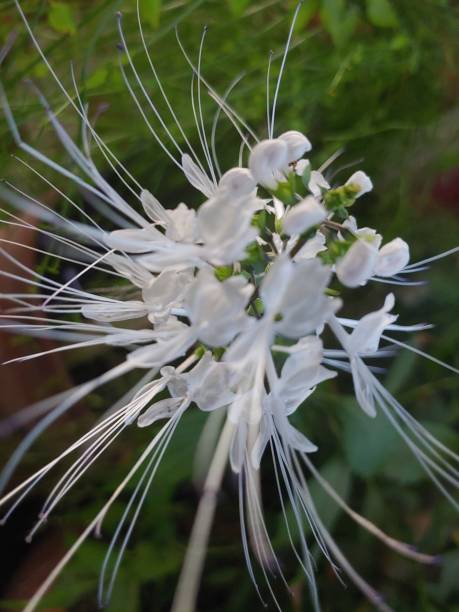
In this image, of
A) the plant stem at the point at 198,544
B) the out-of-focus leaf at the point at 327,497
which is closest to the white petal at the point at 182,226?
the plant stem at the point at 198,544

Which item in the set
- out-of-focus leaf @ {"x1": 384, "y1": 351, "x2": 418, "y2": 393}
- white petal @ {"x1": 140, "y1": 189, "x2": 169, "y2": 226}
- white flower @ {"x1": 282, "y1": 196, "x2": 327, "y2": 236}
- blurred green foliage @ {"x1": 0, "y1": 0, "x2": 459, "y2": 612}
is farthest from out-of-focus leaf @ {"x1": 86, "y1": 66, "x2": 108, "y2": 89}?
out-of-focus leaf @ {"x1": 384, "y1": 351, "x2": 418, "y2": 393}

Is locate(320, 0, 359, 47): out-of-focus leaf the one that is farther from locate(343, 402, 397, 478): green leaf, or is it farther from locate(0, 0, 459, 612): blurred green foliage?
locate(343, 402, 397, 478): green leaf

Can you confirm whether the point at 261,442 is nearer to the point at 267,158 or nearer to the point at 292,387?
the point at 292,387

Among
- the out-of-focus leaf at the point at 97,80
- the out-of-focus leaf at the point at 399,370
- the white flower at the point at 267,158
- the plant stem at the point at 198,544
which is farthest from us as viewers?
the out-of-focus leaf at the point at 399,370

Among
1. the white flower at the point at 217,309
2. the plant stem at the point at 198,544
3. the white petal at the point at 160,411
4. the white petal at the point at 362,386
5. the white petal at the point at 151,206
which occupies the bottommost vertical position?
the plant stem at the point at 198,544

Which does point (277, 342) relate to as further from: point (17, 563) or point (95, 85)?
point (17, 563)

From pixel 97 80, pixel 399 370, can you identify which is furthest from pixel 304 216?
pixel 399 370

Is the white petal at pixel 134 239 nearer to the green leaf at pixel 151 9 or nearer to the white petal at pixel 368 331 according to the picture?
the white petal at pixel 368 331

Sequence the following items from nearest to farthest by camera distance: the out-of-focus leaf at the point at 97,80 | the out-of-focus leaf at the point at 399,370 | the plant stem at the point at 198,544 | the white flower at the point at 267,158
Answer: the plant stem at the point at 198,544
the white flower at the point at 267,158
the out-of-focus leaf at the point at 97,80
the out-of-focus leaf at the point at 399,370
